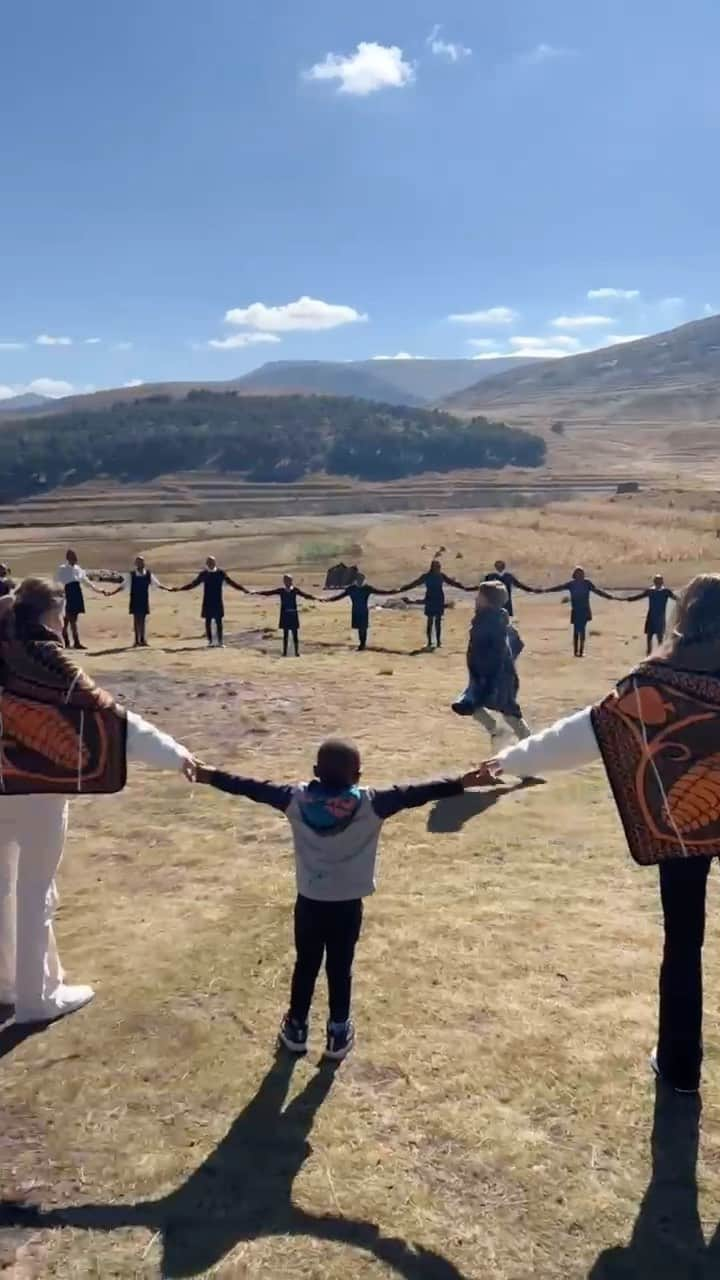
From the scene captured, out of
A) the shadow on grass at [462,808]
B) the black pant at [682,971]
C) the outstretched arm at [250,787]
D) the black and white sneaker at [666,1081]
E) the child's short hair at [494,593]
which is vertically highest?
the child's short hair at [494,593]

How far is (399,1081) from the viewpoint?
16.7 feet

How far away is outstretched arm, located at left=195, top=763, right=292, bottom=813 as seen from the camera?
16.1ft

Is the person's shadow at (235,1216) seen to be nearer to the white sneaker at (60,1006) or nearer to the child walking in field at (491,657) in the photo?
the white sneaker at (60,1006)

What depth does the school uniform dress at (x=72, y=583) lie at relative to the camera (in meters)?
18.4

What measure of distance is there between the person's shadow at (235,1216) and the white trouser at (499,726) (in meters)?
5.77

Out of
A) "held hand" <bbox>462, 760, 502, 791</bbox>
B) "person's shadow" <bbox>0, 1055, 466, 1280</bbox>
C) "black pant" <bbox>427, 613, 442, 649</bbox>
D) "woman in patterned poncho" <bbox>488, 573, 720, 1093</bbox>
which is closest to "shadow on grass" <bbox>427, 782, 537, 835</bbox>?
"held hand" <bbox>462, 760, 502, 791</bbox>

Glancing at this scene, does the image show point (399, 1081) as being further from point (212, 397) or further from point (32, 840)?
point (212, 397)

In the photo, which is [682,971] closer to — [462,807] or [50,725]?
[50,725]

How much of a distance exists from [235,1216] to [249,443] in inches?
4810

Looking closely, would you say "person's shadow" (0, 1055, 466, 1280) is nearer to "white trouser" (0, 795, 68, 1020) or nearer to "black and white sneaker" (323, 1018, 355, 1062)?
"black and white sneaker" (323, 1018, 355, 1062)

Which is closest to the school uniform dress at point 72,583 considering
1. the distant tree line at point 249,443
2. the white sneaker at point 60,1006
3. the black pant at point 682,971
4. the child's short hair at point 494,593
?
the child's short hair at point 494,593

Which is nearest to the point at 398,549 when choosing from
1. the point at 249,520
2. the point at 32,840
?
the point at 249,520

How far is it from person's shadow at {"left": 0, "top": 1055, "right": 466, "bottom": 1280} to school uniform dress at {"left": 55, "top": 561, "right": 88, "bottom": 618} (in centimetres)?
1466

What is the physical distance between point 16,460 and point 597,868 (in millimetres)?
113412
